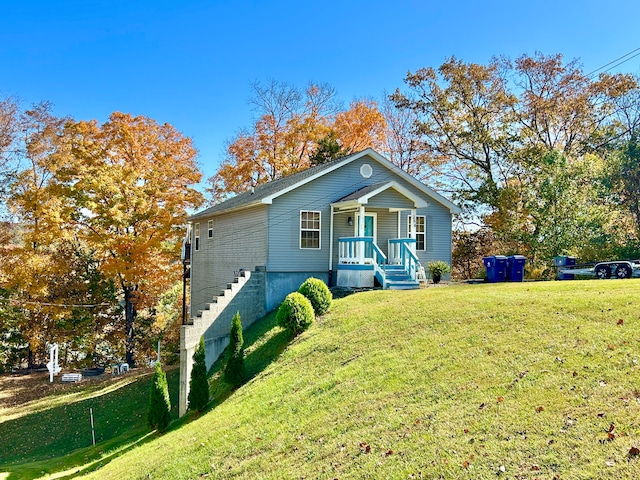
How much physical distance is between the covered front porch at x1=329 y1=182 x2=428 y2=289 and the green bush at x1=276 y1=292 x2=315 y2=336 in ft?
13.6

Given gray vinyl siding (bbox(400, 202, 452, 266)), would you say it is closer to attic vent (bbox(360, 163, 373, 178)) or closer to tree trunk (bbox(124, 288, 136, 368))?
attic vent (bbox(360, 163, 373, 178))

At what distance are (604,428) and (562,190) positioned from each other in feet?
57.3

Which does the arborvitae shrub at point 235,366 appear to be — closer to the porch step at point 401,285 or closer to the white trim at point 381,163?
the white trim at point 381,163

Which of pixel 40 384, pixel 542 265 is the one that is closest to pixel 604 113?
pixel 542 265

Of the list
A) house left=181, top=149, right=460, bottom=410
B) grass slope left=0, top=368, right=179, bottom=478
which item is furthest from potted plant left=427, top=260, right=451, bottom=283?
grass slope left=0, top=368, right=179, bottom=478

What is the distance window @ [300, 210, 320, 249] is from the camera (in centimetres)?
1730

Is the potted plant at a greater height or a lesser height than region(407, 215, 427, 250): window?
lesser

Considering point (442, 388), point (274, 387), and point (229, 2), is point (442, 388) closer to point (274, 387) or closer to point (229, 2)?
point (274, 387)

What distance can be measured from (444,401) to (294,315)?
6429mm

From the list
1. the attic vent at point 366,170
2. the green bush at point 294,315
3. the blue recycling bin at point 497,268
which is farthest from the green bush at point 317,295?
the attic vent at point 366,170

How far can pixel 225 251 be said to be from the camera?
66.7 ft

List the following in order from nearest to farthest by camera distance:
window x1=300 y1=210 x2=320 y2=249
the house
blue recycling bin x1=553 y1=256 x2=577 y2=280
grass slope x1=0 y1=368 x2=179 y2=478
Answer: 1. grass slope x1=0 y1=368 x2=179 y2=478
2. blue recycling bin x1=553 y1=256 x2=577 y2=280
3. the house
4. window x1=300 y1=210 x2=320 y2=249

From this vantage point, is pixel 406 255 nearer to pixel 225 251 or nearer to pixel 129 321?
pixel 225 251

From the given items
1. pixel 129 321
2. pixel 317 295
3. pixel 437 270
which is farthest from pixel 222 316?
pixel 129 321
